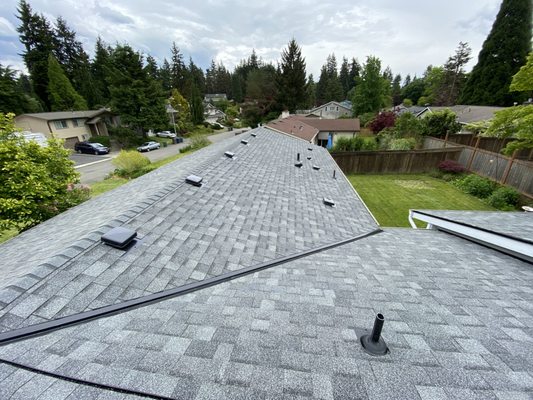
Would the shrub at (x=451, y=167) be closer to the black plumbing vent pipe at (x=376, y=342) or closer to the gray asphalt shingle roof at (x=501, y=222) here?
the gray asphalt shingle roof at (x=501, y=222)

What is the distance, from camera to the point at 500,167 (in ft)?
48.0

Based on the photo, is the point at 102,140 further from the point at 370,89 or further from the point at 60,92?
the point at 370,89

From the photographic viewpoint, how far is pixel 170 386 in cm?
164

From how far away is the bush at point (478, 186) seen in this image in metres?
14.2

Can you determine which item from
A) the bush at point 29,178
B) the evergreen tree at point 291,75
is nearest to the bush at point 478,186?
the bush at point 29,178

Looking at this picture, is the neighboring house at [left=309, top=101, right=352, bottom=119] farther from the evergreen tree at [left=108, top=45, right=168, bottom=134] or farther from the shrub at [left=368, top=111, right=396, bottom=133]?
the evergreen tree at [left=108, top=45, right=168, bottom=134]

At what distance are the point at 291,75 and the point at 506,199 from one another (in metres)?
37.3

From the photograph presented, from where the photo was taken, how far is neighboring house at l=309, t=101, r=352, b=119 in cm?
4816

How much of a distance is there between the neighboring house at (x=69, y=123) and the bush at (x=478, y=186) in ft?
127

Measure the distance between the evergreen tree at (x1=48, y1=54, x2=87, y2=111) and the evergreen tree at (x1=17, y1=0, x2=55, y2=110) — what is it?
10.9ft

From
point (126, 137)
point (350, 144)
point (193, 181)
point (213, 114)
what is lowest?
point (126, 137)

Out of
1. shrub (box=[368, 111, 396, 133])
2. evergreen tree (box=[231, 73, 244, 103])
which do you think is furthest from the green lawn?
evergreen tree (box=[231, 73, 244, 103])

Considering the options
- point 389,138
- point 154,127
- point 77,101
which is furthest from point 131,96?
point 389,138

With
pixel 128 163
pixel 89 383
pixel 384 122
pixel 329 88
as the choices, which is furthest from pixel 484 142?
pixel 329 88
